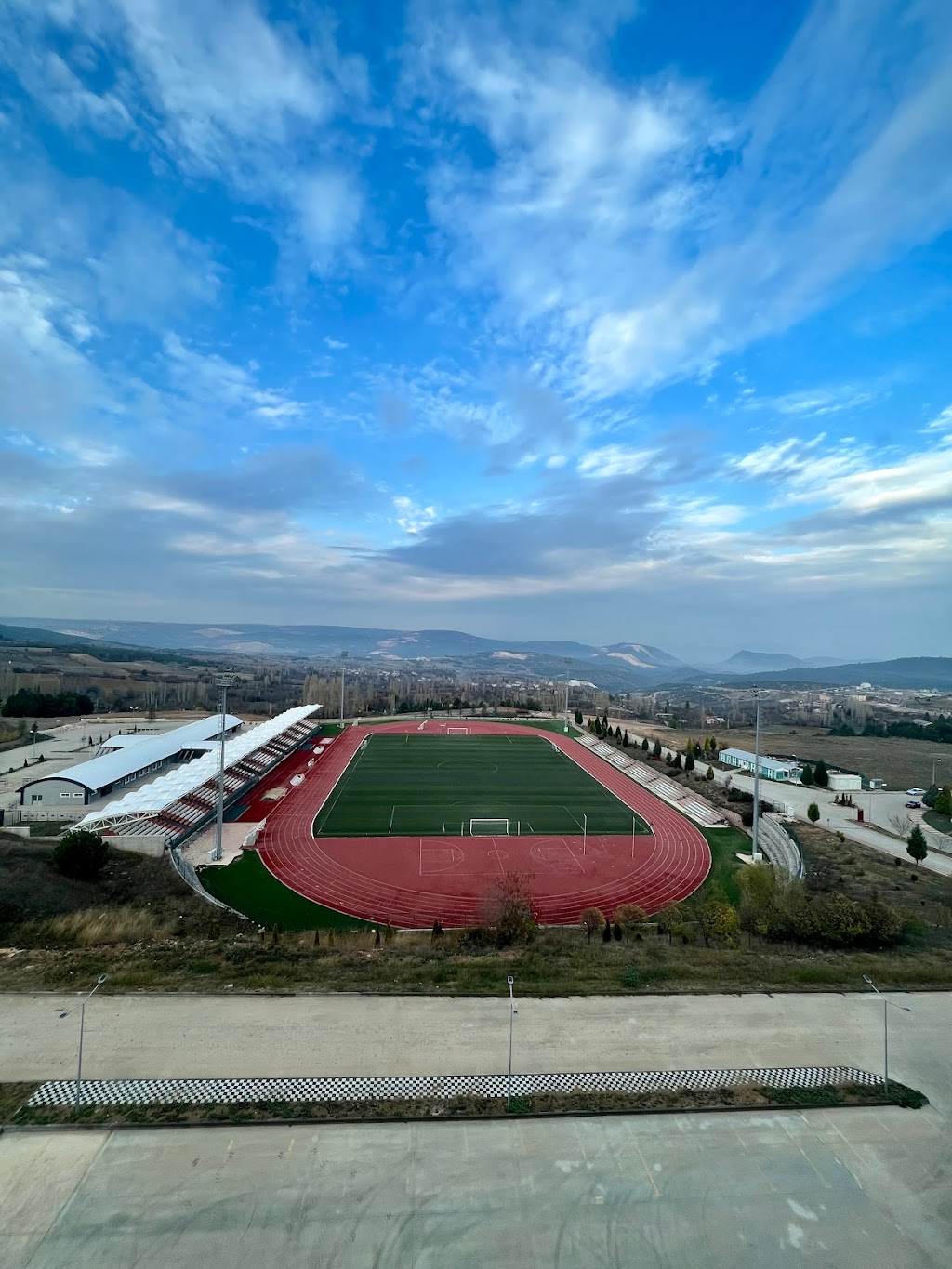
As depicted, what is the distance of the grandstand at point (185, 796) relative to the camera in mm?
24516

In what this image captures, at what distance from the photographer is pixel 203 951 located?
15.4m

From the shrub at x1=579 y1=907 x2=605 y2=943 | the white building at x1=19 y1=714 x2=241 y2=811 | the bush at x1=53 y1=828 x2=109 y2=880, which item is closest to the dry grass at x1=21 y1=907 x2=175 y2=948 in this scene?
the bush at x1=53 y1=828 x2=109 y2=880

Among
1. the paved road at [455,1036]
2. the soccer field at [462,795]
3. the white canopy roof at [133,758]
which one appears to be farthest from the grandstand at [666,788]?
the white canopy roof at [133,758]

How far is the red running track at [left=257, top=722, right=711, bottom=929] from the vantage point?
21.6m

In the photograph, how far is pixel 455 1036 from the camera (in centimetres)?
1184

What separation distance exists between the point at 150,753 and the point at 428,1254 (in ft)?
116

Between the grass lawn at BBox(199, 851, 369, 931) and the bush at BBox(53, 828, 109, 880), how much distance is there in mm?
3856

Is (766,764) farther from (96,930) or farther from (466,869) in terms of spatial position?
(96,930)

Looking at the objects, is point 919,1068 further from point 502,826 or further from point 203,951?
point 502,826

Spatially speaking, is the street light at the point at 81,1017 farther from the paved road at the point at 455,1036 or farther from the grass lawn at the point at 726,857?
the grass lawn at the point at 726,857

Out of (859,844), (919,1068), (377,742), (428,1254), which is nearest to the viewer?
(428,1254)

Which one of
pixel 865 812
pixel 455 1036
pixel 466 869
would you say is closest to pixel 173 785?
pixel 466 869

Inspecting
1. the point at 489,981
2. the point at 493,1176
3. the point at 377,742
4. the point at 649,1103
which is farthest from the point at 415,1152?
the point at 377,742

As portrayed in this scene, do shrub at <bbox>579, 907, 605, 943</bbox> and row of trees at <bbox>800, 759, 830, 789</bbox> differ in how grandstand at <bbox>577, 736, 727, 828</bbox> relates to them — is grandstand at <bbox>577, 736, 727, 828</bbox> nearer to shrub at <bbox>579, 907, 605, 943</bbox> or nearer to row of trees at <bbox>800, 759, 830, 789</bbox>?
row of trees at <bbox>800, 759, 830, 789</bbox>
